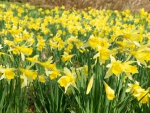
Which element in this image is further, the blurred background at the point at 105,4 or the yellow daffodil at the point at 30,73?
the blurred background at the point at 105,4

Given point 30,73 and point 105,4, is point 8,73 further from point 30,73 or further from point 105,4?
point 105,4

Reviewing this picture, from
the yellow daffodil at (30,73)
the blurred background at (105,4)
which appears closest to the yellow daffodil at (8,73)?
the yellow daffodil at (30,73)

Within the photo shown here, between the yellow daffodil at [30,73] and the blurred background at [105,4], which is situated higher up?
the blurred background at [105,4]

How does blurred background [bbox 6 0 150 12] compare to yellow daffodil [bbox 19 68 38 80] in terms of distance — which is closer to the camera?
yellow daffodil [bbox 19 68 38 80]

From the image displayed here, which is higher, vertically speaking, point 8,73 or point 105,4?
point 105,4

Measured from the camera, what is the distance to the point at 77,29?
392 cm

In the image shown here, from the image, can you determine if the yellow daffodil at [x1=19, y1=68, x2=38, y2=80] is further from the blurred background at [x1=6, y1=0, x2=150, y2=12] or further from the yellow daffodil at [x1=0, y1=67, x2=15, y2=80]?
the blurred background at [x1=6, y1=0, x2=150, y2=12]

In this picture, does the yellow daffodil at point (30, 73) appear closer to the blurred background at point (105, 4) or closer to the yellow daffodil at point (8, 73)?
the yellow daffodil at point (8, 73)

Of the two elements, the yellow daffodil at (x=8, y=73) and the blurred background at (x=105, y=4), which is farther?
the blurred background at (x=105, y=4)

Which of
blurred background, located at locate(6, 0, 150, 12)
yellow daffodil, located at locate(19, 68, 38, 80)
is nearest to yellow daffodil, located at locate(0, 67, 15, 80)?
yellow daffodil, located at locate(19, 68, 38, 80)

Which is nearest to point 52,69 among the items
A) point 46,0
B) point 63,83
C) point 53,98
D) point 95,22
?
point 63,83

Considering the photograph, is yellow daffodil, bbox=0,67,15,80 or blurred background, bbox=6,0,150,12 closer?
yellow daffodil, bbox=0,67,15,80

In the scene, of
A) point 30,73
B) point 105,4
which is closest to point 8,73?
point 30,73

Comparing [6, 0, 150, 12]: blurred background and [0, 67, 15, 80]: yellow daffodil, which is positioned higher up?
[6, 0, 150, 12]: blurred background
